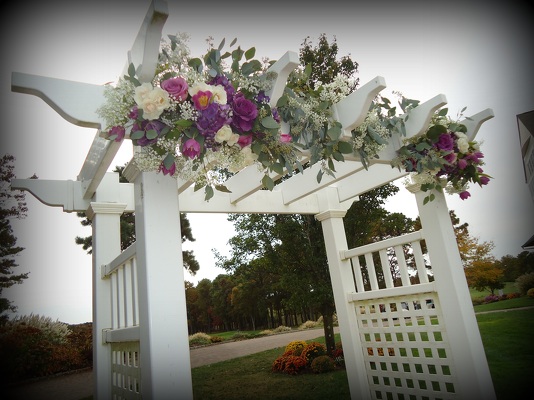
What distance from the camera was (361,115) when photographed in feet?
5.52

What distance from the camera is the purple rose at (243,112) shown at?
4.49 feet

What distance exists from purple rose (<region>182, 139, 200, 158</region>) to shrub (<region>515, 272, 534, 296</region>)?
45.9 ft

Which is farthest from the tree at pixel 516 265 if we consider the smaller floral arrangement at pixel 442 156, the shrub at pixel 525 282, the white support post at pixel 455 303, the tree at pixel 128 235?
the smaller floral arrangement at pixel 442 156

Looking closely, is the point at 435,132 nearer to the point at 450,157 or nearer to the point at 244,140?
the point at 450,157

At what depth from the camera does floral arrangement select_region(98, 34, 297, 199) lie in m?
1.29

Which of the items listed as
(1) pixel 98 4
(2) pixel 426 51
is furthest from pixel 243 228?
(1) pixel 98 4

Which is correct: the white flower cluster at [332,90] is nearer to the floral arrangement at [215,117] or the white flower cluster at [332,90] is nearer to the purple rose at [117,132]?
the floral arrangement at [215,117]

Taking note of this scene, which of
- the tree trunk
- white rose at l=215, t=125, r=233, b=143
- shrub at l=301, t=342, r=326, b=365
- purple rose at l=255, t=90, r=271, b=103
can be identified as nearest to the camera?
white rose at l=215, t=125, r=233, b=143

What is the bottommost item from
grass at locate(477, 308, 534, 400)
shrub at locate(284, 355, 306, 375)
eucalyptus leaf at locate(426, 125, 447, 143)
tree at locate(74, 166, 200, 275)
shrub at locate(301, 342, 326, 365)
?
grass at locate(477, 308, 534, 400)

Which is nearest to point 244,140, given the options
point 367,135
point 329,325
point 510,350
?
point 367,135

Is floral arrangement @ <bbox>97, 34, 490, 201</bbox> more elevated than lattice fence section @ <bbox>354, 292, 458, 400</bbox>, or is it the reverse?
floral arrangement @ <bbox>97, 34, 490, 201</bbox>

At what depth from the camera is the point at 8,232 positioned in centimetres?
843

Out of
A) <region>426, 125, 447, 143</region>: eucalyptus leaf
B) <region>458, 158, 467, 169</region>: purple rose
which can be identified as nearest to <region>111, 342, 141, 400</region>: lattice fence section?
<region>426, 125, 447, 143</region>: eucalyptus leaf

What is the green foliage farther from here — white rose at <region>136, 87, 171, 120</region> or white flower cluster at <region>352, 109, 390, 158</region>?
white flower cluster at <region>352, 109, 390, 158</region>
